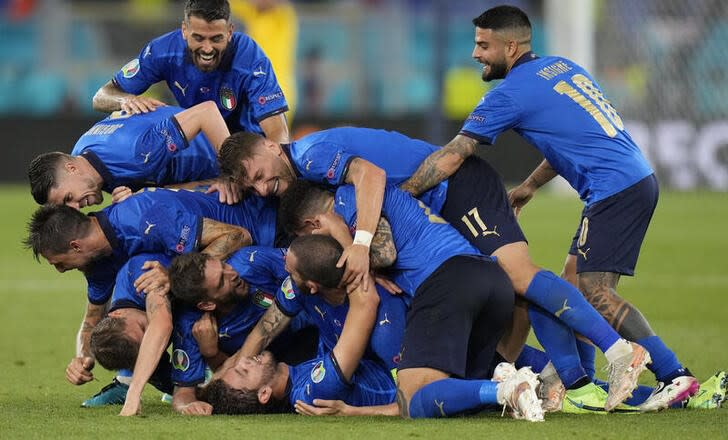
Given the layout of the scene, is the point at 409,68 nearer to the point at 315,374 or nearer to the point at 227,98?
the point at 227,98

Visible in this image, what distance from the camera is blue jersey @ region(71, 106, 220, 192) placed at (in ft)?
22.7

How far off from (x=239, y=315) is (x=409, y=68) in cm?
1544

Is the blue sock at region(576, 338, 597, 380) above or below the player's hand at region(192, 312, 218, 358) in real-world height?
below

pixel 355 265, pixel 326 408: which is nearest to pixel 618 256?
pixel 355 265

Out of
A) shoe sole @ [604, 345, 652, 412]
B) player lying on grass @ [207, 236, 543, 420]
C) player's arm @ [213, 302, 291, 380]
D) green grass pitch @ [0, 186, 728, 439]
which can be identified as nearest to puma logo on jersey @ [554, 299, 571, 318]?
shoe sole @ [604, 345, 652, 412]

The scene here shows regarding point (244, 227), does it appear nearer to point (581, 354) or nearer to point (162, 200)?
point (162, 200)

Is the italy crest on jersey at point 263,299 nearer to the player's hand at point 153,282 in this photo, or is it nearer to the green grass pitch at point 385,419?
the player's hand at point 153,282

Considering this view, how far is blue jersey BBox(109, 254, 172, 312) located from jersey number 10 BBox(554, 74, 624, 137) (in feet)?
7.78

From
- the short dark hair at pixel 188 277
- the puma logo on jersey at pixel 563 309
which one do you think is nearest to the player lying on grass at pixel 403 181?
the puma logo on jersey at pixel 563 309

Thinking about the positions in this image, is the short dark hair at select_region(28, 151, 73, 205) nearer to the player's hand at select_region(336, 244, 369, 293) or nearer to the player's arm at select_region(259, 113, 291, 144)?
the player's arm at select_region(259, 113, 291, 144)

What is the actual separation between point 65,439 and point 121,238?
1371 mm

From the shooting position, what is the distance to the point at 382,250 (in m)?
6.04

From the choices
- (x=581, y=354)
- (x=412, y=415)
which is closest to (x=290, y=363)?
(x=412, y=415)

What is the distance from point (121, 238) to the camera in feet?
20.8
